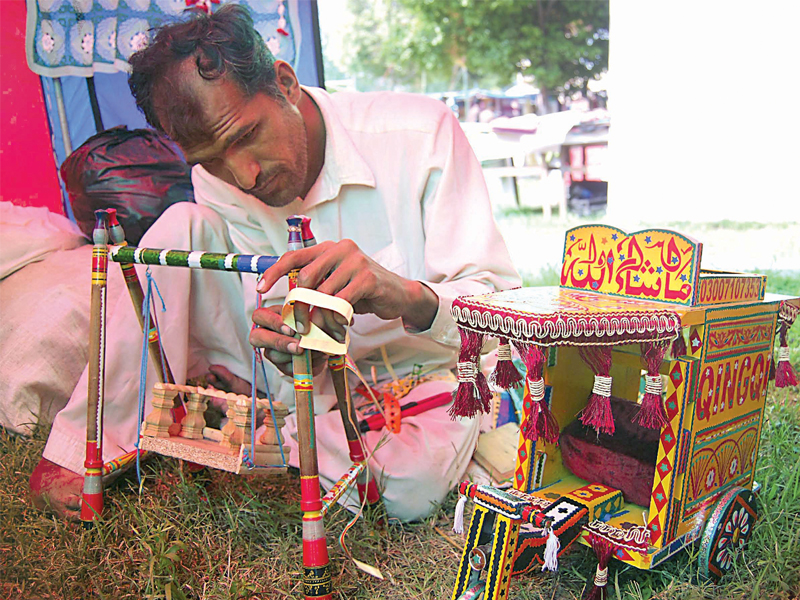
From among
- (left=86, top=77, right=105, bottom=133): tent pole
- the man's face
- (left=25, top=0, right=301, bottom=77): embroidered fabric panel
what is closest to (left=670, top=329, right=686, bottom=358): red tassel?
the man's face

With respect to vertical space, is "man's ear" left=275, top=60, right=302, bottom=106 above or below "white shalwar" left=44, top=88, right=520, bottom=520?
above

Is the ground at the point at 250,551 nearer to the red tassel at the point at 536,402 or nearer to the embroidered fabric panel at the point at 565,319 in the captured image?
the red tassel at the point at 536,402

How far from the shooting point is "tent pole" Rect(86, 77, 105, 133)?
2277mm

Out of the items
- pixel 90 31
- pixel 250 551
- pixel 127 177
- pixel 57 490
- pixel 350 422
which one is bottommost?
pixel 250 551

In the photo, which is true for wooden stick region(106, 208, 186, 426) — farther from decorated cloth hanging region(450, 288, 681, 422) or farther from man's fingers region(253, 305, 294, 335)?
decorated cloth hanging region(450, 288, 681, 422)

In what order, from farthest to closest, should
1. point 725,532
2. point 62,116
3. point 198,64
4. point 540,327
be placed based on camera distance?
point 62,116
point 198,64
point 725,532
point 540,327

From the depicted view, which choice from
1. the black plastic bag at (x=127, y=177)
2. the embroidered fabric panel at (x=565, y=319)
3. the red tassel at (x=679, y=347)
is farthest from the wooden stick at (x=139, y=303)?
the red tassel at (x=679, y=347)

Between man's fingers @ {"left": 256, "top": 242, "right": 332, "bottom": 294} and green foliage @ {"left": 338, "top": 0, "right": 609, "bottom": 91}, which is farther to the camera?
green foliage @ {"left": 338, "top": 0, "right": 609, "bottom": 91}

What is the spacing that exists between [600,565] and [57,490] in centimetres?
145

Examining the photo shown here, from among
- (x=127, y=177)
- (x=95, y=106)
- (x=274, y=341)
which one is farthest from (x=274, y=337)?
(x=95, y=106)

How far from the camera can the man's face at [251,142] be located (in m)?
1.68

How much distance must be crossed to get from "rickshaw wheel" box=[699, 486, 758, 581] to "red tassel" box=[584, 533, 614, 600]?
24 cm

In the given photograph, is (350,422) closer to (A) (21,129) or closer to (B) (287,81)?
(B) (287,81)

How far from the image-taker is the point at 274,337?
4.33 ft
